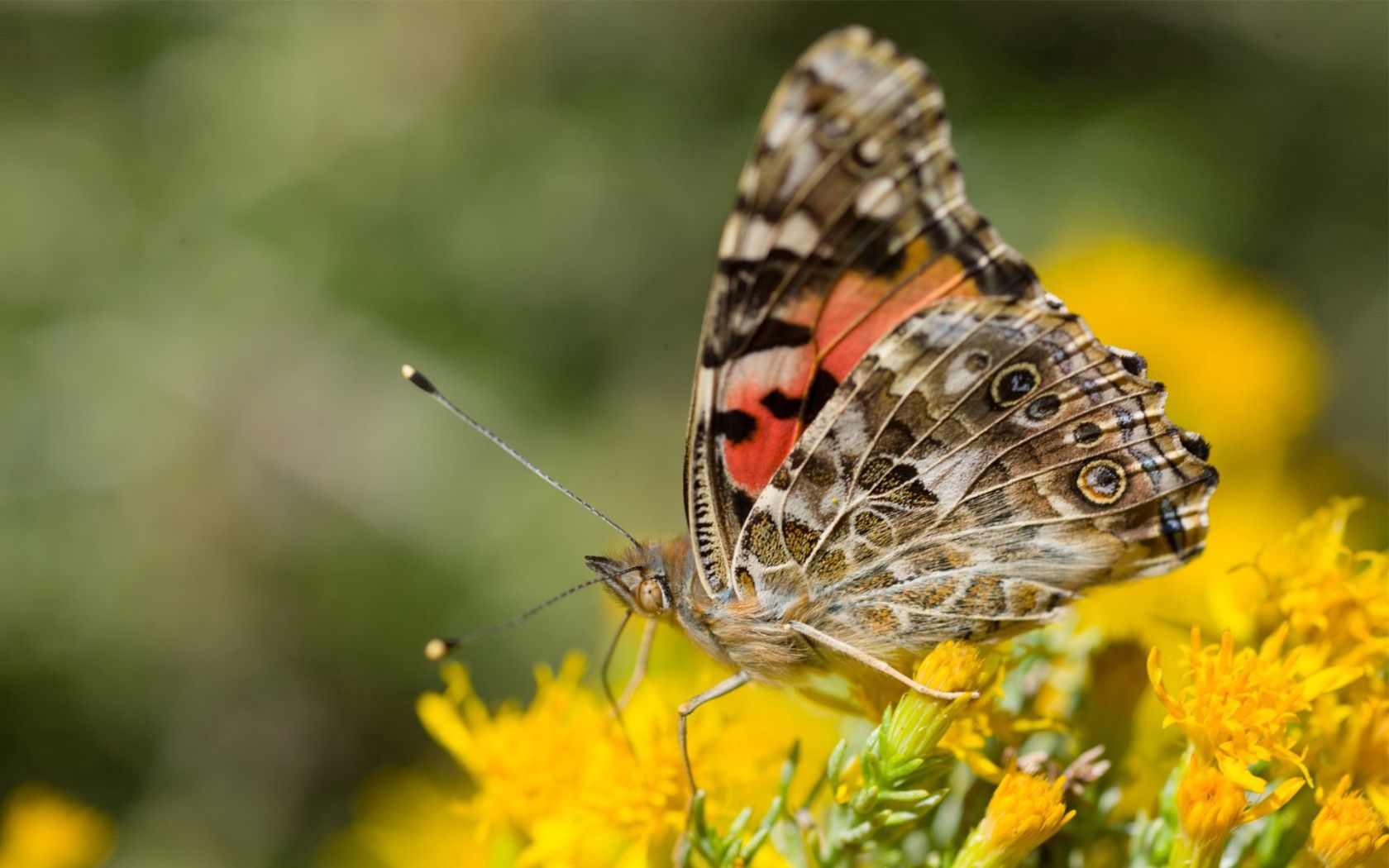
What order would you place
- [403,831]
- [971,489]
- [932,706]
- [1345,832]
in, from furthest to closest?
[403,831] → [971,489] → [932,706] → [1345,832]

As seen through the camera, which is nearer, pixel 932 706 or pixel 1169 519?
pixel 932 706

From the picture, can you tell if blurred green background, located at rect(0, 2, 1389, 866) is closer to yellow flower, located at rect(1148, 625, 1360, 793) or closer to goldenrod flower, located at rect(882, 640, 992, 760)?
yellow flower, located at rect(1148, 625, 1360, 793)

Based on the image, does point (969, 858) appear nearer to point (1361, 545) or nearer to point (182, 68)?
point (1361, 545)

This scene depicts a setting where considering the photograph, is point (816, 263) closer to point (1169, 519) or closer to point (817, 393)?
point (817, 393)

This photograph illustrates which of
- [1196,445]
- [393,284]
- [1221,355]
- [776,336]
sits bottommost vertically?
[1196,445]

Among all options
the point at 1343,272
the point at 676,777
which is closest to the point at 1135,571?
the point at 676,777

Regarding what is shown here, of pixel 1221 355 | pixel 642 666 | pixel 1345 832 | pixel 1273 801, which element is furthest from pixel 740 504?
pixel 1221 355
